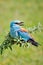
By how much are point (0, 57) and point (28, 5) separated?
175 inches

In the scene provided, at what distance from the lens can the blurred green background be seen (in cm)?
680

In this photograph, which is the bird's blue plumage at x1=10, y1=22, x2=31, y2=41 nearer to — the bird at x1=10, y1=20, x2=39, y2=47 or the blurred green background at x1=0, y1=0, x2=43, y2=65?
the bird at x1=10, y1=20, x2=39, y2=47

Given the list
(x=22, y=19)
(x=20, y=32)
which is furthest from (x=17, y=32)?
(x=22, y=19)

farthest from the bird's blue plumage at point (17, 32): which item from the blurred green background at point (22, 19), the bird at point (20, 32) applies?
the blurred green background at point (22, 19)

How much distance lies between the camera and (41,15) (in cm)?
976

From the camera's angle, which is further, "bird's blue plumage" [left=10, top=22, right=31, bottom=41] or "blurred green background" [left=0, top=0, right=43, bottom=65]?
"blurred green background" [left=0, top=0, right=43, bottom=65]

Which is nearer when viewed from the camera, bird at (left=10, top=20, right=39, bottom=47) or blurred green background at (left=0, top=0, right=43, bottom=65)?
bird at (left=10, top=20, right=39, bottom=47)

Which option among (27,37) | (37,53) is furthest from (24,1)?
(27,37)

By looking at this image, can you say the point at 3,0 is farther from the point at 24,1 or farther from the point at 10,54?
the point at 10,54

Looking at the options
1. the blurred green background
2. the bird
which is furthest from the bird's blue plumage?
the blurred green background

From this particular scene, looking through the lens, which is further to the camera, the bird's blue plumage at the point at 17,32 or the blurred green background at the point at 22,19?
the blurred green background at the point at 22,19

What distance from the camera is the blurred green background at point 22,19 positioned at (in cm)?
680

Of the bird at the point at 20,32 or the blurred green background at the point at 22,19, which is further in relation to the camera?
the blurred green background at the point at 22,19

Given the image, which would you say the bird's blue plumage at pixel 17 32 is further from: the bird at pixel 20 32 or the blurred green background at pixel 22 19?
the blurred green background at pixel 22 19
